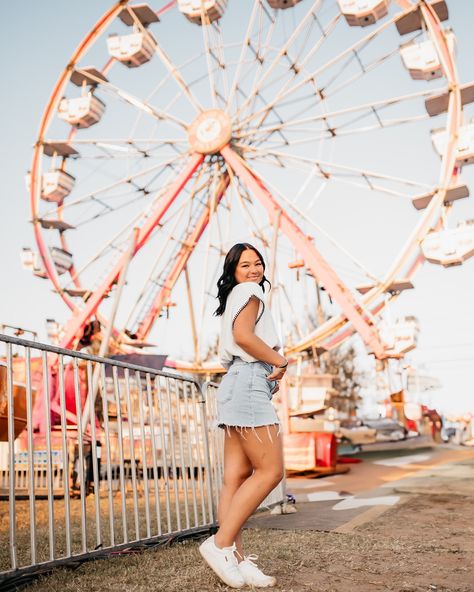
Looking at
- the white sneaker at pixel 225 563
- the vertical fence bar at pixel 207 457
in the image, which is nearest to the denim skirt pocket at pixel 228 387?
the white sneaker at pixel 225 563

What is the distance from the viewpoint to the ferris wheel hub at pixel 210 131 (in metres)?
16.4

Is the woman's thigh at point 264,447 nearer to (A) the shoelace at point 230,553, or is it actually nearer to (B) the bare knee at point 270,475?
(B) the bare knee at point 270,475

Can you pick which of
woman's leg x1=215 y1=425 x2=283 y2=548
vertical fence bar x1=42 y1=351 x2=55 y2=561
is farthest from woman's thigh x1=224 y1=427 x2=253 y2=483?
vertical fence bar x1=42 y1=351 x2=55 y2=561

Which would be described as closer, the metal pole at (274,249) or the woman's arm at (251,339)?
the woman's arm at (251,339)

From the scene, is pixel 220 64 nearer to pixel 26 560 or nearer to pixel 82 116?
pixel 82 116

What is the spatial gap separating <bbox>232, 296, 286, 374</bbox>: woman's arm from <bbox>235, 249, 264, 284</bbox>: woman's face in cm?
20

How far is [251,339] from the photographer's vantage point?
2.93m

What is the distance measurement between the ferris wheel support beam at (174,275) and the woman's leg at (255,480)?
52.0ft

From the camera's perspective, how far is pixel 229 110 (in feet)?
54.5

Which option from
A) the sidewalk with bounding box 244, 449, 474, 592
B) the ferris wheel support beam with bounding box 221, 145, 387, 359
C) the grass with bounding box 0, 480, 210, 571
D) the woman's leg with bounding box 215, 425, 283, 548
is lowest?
the sidewalk with bounding box 244, 449, 474, 592

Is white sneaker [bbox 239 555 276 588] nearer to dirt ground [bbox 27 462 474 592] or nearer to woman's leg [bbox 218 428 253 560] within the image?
dirt ground [bbox 27 462 474 592]

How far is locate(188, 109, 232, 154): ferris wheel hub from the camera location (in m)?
16.4

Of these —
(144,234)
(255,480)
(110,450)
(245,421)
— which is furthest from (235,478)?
(144,234)

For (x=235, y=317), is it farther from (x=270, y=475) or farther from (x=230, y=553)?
(x=230, y=553)
